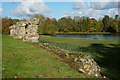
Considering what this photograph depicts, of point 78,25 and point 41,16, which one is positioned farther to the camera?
point 78,25

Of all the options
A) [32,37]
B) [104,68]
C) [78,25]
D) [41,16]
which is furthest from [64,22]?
[104,68]

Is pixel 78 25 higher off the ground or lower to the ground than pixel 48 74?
higher

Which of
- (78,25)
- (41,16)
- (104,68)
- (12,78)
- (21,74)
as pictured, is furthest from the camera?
(78,25)

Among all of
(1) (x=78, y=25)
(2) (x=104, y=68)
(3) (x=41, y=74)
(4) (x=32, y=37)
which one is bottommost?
(2) (x=104, y=68)

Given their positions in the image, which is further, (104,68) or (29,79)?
(104,68)

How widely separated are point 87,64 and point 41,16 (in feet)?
231

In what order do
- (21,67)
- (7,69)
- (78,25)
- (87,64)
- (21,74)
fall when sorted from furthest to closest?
1. (78,25)
2. (87,64)
3. (21,67)
4. (7,69)
5. (21,74)

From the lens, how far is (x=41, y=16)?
77.0m

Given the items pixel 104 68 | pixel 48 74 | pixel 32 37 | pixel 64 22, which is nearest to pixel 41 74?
pixel 48 74

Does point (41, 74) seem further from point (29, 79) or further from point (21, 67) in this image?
point (21, 67)

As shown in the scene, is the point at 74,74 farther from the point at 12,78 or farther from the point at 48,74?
the point at 12,78

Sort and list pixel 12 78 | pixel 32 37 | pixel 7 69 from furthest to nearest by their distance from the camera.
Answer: pixel 32 37 < pixel 7 69 < pixel 12 78

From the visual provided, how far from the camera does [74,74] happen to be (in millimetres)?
7730

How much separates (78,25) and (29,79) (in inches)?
3354
